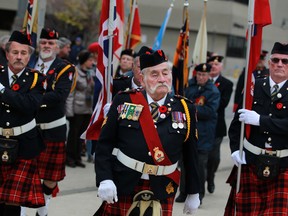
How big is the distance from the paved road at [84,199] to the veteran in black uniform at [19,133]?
1328 mm

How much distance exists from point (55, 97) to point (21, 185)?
130 cm

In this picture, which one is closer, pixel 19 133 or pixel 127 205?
pixel 127 205

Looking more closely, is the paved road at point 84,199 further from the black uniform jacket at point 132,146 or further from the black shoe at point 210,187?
the black uniform jacket at point 132,146

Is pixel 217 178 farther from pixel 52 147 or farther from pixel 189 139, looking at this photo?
pixel 189 139

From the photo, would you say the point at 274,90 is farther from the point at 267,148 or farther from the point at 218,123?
the point at 218,123

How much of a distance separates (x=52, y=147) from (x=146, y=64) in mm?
2703

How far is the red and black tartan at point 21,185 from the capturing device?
5672 mm

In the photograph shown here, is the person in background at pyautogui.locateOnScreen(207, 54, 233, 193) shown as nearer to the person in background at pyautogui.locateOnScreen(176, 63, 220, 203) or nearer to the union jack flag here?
the person in background at pyautogui.locateOnScreen(176, 63, 220, 203)

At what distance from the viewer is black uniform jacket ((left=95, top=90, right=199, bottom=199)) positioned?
177 inches

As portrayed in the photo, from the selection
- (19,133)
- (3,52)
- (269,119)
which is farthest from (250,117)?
(3,52)

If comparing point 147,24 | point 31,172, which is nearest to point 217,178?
point 31,172

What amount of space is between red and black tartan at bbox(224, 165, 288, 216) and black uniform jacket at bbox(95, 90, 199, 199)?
895 mm

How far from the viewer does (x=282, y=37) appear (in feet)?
27.7

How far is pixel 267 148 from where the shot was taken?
5.43m
